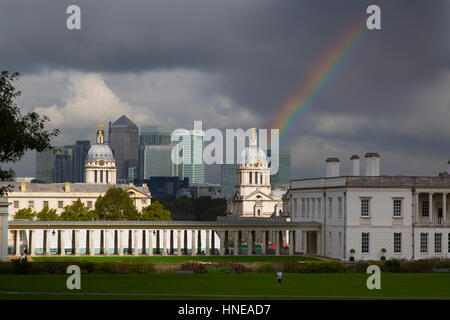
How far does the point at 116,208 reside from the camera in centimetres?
11712

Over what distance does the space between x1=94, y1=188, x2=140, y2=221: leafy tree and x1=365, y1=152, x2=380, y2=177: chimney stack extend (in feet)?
124

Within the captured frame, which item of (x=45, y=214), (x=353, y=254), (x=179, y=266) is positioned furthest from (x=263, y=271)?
(x=45, y=214)

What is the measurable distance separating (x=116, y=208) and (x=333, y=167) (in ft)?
114

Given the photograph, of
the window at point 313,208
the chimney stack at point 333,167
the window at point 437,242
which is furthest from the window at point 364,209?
the window at point 313,208

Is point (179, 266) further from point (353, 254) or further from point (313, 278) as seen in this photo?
point (353, 254)

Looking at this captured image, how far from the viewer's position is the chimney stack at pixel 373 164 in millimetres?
89500

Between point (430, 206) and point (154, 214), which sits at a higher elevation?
point (430, 206)

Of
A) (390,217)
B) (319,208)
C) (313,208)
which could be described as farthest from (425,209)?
(313,208)

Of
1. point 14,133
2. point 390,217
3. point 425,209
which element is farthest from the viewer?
point 425,209

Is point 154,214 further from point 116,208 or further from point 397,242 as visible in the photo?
point 397,242

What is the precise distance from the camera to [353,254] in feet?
282

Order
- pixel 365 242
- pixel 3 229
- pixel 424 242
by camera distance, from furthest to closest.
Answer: pixel 424 242
pixel 365 242
pixel 3 229

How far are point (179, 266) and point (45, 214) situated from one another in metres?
63.2

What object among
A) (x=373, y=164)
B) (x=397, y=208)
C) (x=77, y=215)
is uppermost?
(x=373, y=164)
